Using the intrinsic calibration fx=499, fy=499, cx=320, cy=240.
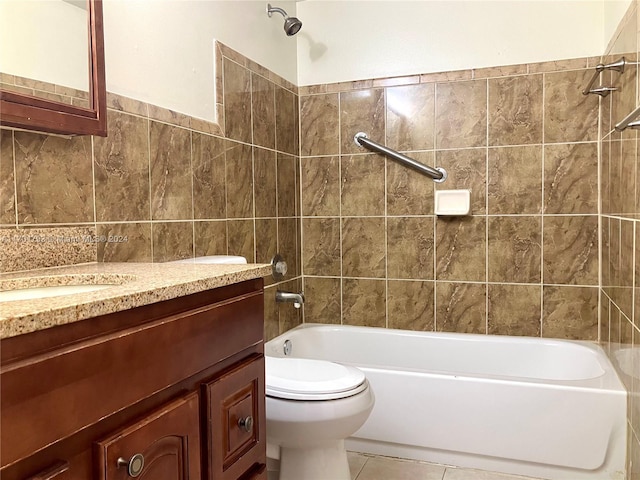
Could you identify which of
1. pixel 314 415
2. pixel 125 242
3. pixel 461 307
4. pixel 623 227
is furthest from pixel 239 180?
pixel 623 227

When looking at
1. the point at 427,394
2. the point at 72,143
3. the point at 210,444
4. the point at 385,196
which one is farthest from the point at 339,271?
the point at 210,444

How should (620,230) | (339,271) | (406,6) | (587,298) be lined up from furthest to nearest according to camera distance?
Answer: (339,271) < (406,6) < (587,298) < (620,230)

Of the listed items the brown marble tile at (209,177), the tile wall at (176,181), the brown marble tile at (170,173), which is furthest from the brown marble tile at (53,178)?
the brown marble tile at (209,177)

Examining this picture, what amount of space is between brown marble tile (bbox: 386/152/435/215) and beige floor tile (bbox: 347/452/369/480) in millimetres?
1225

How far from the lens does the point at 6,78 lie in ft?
3.69

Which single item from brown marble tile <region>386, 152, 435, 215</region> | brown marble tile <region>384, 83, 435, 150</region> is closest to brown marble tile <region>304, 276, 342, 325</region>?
→ brown marble tile <region>386, 152, 435, 215</region>

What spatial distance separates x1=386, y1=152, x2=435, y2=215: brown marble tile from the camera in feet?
8.61

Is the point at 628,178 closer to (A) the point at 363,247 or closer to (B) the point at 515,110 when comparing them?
(B) the point at 515,110

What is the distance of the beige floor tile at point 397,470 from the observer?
201 cm

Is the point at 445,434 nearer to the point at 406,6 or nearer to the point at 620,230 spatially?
the point at 620,230

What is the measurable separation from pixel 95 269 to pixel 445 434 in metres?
1.54

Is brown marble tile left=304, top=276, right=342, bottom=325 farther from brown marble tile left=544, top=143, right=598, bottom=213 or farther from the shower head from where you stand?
the shower head

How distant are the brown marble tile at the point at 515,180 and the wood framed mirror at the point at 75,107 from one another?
6.10ft

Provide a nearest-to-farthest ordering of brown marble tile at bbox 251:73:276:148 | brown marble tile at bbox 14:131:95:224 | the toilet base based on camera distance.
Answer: brown marble tile at bbox 14:131:95:224
the toilet base
brown marble tile at bbox 251:73:276:148
